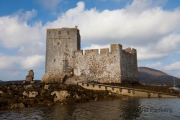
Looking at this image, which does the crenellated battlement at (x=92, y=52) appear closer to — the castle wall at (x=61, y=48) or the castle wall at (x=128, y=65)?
the castle wall at (x=61, y=48)

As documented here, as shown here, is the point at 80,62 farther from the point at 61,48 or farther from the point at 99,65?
the point at 61,48

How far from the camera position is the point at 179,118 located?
51.3ft

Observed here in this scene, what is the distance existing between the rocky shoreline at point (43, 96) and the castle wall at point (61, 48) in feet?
32.7

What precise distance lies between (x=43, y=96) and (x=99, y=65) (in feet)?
47.4

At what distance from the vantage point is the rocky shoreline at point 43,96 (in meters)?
25.5

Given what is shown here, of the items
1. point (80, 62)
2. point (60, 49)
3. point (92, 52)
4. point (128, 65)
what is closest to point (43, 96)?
point (80, 62)

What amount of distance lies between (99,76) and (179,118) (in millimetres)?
23980

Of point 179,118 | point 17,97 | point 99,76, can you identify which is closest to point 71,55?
point 99,76

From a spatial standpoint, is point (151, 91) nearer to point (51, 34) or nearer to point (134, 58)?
point (134, 58)

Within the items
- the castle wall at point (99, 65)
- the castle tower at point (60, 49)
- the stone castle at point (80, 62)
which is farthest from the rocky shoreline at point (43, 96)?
the castle tower at point (60, 49)

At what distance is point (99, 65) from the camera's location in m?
39.3

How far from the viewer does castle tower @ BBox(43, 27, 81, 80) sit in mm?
41906

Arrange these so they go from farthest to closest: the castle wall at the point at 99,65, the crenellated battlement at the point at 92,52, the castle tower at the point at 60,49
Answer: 1. the castle tower at the point at 60,49
2. the crenellated battlement at the point at 92,52
3. the castle wall at the point at 99,65

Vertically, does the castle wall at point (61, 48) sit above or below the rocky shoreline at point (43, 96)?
above
